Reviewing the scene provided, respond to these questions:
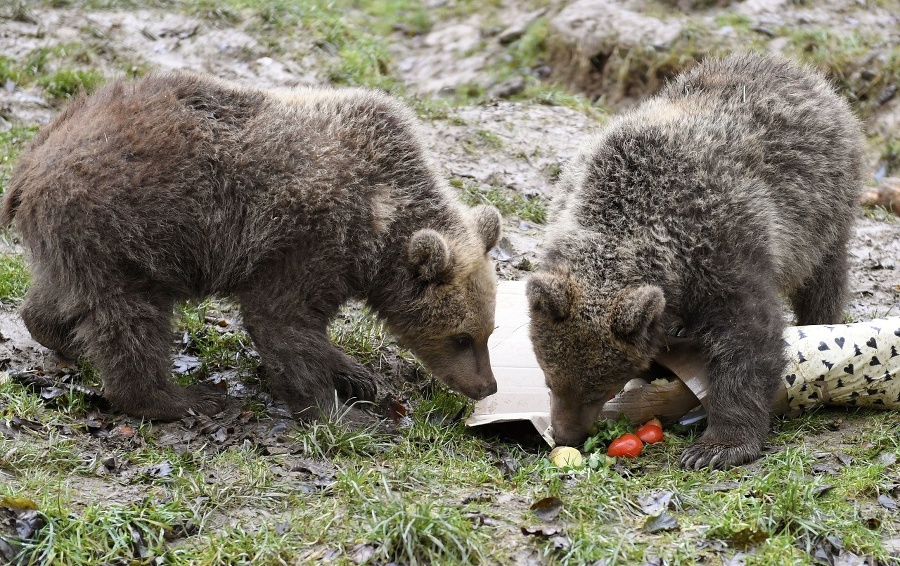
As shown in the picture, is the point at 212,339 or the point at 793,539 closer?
the point at 793,539

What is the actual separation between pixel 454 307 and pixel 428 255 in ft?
1.40

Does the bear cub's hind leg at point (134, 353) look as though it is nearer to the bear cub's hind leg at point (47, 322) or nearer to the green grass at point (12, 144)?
the bear cub's hind leg at point (47, 322)

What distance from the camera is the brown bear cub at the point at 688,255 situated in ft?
20.0

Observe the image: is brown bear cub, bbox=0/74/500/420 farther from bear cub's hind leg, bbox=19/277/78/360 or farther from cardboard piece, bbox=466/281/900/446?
cardboard piece, bbox=466/281/900/446

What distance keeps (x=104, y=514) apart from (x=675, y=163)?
3.94 metres

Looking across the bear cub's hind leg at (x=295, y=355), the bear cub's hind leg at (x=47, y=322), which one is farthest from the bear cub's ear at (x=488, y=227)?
the bear cub's hind leg at (x=47, y=322)

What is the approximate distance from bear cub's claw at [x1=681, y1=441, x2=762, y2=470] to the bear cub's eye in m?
1.52

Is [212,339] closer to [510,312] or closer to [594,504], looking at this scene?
[510,312]

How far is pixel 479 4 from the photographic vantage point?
48.0 feet

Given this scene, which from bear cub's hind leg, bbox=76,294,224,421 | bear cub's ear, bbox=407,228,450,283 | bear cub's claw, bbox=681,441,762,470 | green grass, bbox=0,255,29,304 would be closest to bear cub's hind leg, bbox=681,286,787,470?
bear cub's claw, bbox=681,441,762,470

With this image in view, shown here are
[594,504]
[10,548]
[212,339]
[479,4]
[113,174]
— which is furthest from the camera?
[479,4]

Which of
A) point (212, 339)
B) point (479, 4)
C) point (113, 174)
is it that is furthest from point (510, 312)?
point (479, 4)

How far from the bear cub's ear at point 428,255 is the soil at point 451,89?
1061 mm

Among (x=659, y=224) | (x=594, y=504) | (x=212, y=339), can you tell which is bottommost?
(x=212, y=339)
